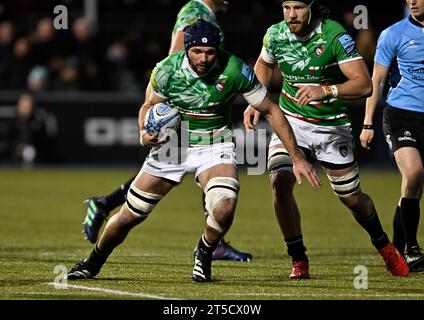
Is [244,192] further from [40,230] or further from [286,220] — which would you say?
[286,220]

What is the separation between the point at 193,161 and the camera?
30.1ft

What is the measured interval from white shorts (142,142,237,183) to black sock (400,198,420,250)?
1975 millimetres

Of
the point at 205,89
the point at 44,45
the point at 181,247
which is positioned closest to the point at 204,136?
the point at 205,89

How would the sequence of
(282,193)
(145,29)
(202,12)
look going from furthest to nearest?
(145,29) → (202,12) → (282,193)

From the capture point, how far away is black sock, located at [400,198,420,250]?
1034 cm

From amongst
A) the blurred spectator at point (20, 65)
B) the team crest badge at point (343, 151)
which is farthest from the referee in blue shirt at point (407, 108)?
the blurred spectator at point (20, 65)

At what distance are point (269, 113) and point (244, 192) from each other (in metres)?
10.4

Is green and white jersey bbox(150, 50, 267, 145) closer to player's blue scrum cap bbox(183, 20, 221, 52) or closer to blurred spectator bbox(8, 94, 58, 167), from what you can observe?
player's blue scrum cap bbox(183, 20, 221, 52)

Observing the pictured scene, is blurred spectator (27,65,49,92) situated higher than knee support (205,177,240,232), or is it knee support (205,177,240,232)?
knee support (205,177,240,232)

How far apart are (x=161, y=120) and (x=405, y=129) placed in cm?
252

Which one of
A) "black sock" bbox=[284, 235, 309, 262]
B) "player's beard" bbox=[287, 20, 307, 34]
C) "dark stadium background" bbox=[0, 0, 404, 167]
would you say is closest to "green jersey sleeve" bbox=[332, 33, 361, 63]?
"player's beard" bbox=[287, 20, 307, 34]

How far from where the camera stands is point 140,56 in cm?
2402

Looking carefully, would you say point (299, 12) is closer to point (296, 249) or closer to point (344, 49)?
point (344, 49)

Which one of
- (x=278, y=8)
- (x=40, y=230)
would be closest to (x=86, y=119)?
(x=278, y=8)
